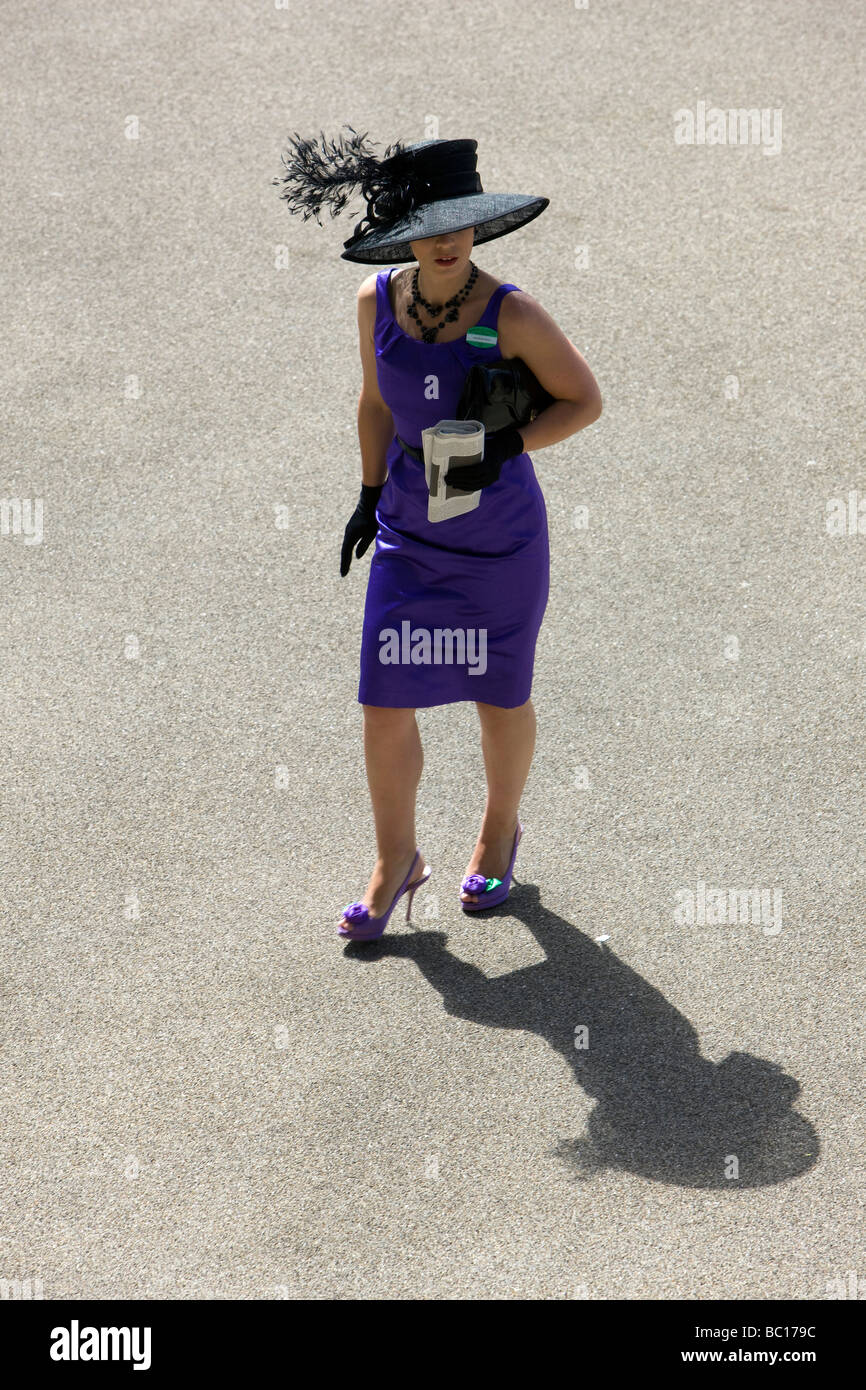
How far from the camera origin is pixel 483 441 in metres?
3.43

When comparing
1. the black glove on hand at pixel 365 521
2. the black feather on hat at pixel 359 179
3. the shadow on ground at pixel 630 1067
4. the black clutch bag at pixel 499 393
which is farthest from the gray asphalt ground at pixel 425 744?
the black feather on hat at pixel 359 179

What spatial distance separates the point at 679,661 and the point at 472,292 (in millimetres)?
1995

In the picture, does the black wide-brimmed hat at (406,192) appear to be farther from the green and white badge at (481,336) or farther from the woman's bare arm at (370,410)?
the green and white badge at (481,336)

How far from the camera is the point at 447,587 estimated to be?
12.4 feet

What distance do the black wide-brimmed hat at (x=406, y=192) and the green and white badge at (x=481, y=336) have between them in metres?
0.25

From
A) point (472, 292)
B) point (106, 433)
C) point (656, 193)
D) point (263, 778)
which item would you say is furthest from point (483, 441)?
point (656, 193)

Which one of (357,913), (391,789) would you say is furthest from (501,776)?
(357,913)

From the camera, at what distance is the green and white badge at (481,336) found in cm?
349

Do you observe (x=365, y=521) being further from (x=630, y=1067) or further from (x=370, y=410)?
(x=630, y=1067)

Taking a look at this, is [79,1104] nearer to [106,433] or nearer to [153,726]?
[153,726]

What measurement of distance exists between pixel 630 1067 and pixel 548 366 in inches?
73.6

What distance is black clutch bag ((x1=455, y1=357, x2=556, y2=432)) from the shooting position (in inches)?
136

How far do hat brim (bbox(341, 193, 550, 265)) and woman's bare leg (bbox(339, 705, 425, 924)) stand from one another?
1.21m

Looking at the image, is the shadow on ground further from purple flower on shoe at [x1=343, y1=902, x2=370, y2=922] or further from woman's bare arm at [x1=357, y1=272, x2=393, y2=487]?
woman's bare arm at [x1=357, y1=272, x2=393, y2=487]
